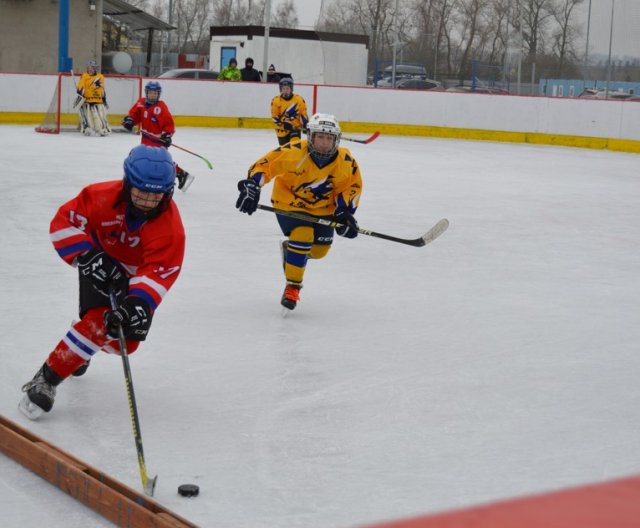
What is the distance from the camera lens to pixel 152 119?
31.1ft

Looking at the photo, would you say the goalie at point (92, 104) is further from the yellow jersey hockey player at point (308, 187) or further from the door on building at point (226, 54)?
the door on building at point (226, 54)

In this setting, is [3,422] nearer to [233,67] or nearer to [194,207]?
[194,207]

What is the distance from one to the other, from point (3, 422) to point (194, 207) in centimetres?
542

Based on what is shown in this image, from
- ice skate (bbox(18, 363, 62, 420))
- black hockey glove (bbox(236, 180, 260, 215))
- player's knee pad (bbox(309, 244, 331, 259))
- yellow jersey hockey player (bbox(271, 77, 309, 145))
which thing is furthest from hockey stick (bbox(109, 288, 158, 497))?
yellow jersey hockey player (bbox(271, 77, 309, 145))

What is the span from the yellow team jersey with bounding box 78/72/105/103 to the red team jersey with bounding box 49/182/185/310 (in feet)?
38.6

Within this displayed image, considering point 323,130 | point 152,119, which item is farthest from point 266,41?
point 323,130

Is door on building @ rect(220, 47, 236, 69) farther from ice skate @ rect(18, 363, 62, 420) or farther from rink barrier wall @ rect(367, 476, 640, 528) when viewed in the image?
rink barrier wall @ rect(367, 476, 640, 528)

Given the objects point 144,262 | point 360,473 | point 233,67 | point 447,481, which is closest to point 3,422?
point 144,262

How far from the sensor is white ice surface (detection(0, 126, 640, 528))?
2.55m

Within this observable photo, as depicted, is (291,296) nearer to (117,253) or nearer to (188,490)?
(117,253)

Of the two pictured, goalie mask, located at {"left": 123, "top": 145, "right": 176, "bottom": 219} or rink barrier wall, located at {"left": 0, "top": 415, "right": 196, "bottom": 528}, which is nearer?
rink barrier wall, located at {"left": 0, "top": 415, "right": 196, "bottom": 528}

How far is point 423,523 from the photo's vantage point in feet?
2.25

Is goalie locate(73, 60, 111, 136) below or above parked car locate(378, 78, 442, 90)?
below

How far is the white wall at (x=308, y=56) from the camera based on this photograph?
26234 millimetres
